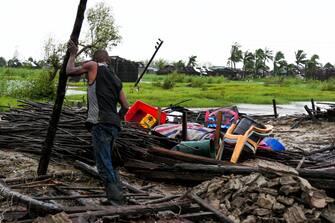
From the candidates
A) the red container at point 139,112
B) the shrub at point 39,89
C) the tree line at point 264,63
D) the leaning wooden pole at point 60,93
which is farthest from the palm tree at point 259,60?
the leaning wooden pole at point 60,93

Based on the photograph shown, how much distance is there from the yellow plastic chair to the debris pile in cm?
221

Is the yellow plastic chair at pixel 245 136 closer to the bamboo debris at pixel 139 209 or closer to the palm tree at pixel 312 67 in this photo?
the bamboo debris at pixel 139 209

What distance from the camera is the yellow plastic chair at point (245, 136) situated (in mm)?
8219

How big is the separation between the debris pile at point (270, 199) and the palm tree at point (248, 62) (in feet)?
273

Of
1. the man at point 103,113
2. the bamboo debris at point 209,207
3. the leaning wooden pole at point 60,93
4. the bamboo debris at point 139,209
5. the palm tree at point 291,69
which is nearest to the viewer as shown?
the bamboo debris at point 139,209

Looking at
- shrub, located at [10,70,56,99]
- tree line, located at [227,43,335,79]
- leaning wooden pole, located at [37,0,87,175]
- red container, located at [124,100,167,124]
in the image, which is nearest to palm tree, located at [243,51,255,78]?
tree line, located at [227,43,335,79]

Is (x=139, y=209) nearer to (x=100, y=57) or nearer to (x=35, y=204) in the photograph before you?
(x=35, y=204)

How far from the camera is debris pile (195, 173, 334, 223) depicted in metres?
5.38

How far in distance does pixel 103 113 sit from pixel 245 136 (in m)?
3.40

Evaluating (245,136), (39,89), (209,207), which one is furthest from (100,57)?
(39,89)

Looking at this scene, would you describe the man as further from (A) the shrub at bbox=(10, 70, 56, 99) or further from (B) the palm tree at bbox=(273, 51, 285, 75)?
(B) the palm tree at bbox=(273, 51, 285, 75)

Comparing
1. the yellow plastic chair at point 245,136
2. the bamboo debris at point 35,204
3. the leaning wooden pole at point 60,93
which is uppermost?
the leaning wooden pole at point 60,93

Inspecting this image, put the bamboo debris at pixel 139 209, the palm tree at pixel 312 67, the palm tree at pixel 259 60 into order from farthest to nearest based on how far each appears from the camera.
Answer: the palm tree at pixel 259 60, the palm tree at pixel 312 67, the bamboo debris at pixel 139 209

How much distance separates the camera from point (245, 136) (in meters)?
8.22
